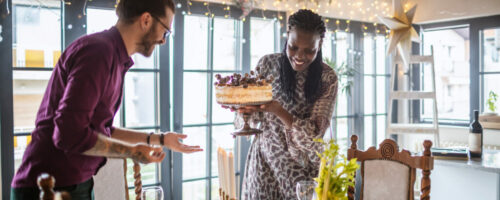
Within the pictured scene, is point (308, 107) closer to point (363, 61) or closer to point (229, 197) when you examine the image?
point (229, 197)

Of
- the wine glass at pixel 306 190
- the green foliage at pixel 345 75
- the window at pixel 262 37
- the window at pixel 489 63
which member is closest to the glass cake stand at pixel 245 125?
the wine glass at pixel 306 190

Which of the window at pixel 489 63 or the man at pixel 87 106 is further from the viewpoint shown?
the window at pixel 489 63

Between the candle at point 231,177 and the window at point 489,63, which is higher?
the window at point 489,63

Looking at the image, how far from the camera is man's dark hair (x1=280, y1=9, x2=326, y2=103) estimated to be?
1.59 metres

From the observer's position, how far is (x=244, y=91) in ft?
4.76

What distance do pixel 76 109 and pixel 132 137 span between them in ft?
1.40

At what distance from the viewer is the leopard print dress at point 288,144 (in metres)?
1.58

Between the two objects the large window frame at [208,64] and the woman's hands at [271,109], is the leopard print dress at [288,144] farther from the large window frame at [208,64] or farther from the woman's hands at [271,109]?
the large window frame at [208,64]

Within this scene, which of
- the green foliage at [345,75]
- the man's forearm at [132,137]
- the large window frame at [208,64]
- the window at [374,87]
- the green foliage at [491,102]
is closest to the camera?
the man's forearm at [132,137]

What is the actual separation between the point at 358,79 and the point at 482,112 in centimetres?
130

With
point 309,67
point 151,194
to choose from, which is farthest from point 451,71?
point 151,194

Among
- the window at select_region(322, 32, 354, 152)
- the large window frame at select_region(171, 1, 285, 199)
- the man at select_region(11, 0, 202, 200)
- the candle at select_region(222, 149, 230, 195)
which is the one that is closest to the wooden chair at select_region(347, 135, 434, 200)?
the candle at select_region(222, 149, 230, 195)

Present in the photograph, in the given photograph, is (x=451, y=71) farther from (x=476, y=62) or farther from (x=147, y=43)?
(x=147, y=43)

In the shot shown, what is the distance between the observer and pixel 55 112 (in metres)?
0.94
